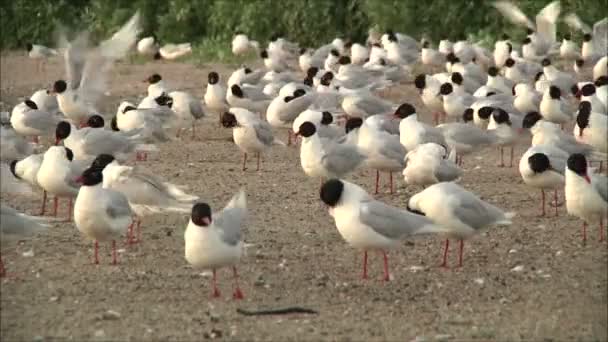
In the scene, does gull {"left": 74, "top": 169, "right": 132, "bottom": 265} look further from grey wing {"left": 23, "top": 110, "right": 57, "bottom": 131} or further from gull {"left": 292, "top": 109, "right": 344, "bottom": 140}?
grey wing {"left": 23, "top": 110, "right": 57, "bottom": 131}

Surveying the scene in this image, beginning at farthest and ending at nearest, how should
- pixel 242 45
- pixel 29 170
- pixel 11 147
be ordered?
pixel 242 45 → pixel 11 147 → pixel 29 170

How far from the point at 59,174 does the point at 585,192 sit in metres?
4.08

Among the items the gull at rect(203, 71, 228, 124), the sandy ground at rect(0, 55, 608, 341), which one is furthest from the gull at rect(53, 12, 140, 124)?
the sandy ground at rect(0, 55, 608, 341)

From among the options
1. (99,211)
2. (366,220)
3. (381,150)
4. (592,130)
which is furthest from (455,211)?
(592,130)

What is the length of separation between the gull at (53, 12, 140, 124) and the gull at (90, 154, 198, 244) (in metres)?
5.72

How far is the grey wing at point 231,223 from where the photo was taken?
905 centimetres

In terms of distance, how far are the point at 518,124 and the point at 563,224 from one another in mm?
3509

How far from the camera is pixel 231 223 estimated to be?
30.2 feet

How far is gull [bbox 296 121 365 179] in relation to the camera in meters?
12.8

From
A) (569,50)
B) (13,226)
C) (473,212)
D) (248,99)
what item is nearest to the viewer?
(13,226)

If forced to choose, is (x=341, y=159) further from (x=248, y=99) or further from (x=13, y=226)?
(x=248, y=99)

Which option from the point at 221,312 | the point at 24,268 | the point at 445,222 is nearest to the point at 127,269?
the point at 24,268

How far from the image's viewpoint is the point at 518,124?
1515cm

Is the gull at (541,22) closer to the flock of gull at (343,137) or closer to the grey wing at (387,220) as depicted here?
the flock of gull at (343,137)
